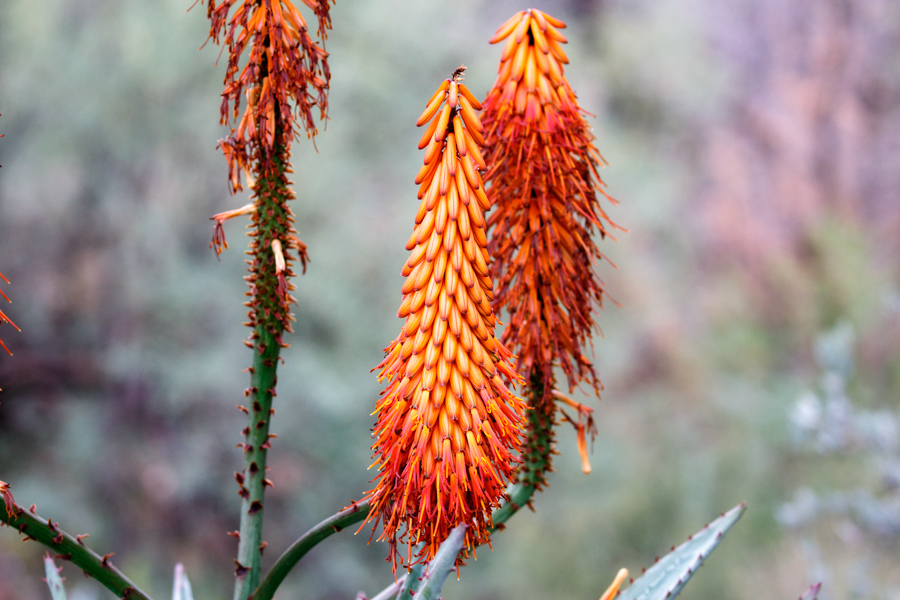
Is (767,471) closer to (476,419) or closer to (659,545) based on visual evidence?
(659,545)

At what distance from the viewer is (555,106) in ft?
2.14

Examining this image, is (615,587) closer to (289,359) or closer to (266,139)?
(266,139)

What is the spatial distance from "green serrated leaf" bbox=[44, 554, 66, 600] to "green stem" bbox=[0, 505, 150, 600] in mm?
102

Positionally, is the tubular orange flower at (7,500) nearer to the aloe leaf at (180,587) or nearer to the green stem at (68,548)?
the green stem at (68,548)

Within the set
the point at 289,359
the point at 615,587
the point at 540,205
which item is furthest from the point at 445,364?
the point at 289,359

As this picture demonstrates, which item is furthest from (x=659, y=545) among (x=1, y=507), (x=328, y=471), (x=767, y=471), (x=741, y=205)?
(x=1, y=507)

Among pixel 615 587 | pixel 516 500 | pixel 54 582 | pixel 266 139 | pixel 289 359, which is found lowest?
pixel 615 587

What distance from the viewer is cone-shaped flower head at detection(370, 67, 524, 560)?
0.54 metres

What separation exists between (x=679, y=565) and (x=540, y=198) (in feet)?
1.42

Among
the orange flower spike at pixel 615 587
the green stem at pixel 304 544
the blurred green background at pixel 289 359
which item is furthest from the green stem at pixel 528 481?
the blurred green background at pixel 289 359

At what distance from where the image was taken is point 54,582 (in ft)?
2.38

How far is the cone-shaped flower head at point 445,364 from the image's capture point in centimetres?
54

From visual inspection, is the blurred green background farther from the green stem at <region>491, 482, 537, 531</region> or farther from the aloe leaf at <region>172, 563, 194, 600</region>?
the green stem at <region>491, 482, 537, 531</region>

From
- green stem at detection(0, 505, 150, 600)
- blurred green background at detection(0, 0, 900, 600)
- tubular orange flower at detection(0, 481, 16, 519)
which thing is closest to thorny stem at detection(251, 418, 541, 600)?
green stem at detection(0, 505, 150, 600)
